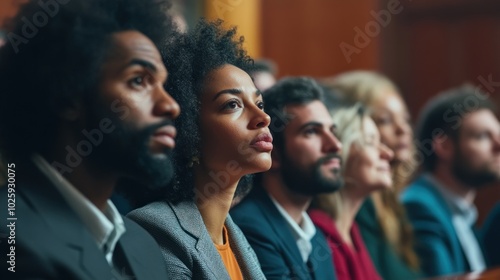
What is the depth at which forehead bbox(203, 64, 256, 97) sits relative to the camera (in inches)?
34.9

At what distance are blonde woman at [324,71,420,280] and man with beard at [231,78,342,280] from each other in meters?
0.28

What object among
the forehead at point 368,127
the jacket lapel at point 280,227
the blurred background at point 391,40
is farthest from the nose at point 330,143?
the blurred background at point 391,40

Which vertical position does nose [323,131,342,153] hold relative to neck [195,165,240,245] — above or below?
above

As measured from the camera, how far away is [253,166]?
0.89 m

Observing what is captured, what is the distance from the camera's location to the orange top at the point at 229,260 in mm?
916

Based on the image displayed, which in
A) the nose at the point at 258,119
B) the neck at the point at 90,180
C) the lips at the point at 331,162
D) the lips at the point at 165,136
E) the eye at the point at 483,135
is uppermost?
the eye at the point at 483,135

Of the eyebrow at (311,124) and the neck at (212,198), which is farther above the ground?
the eyebrow at (311,124)

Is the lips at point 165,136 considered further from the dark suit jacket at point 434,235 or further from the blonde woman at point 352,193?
the dark suit jacket at point 434,235

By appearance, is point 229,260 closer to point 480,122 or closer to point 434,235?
point 434,235

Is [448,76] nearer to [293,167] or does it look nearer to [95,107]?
[293,167]

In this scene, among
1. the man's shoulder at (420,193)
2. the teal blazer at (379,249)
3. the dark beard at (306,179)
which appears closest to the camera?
the dark beard at (306,179)

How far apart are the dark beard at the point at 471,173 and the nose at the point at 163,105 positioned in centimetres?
116

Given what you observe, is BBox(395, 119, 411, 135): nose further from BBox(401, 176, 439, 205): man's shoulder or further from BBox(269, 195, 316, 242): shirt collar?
BBox(269, 195, 316, 242): shirt collar

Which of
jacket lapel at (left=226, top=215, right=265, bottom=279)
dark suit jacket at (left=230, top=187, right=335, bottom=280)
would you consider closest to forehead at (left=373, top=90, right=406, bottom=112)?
dark suit jacket at (left=230, top=187, right=335, bottom=280)
